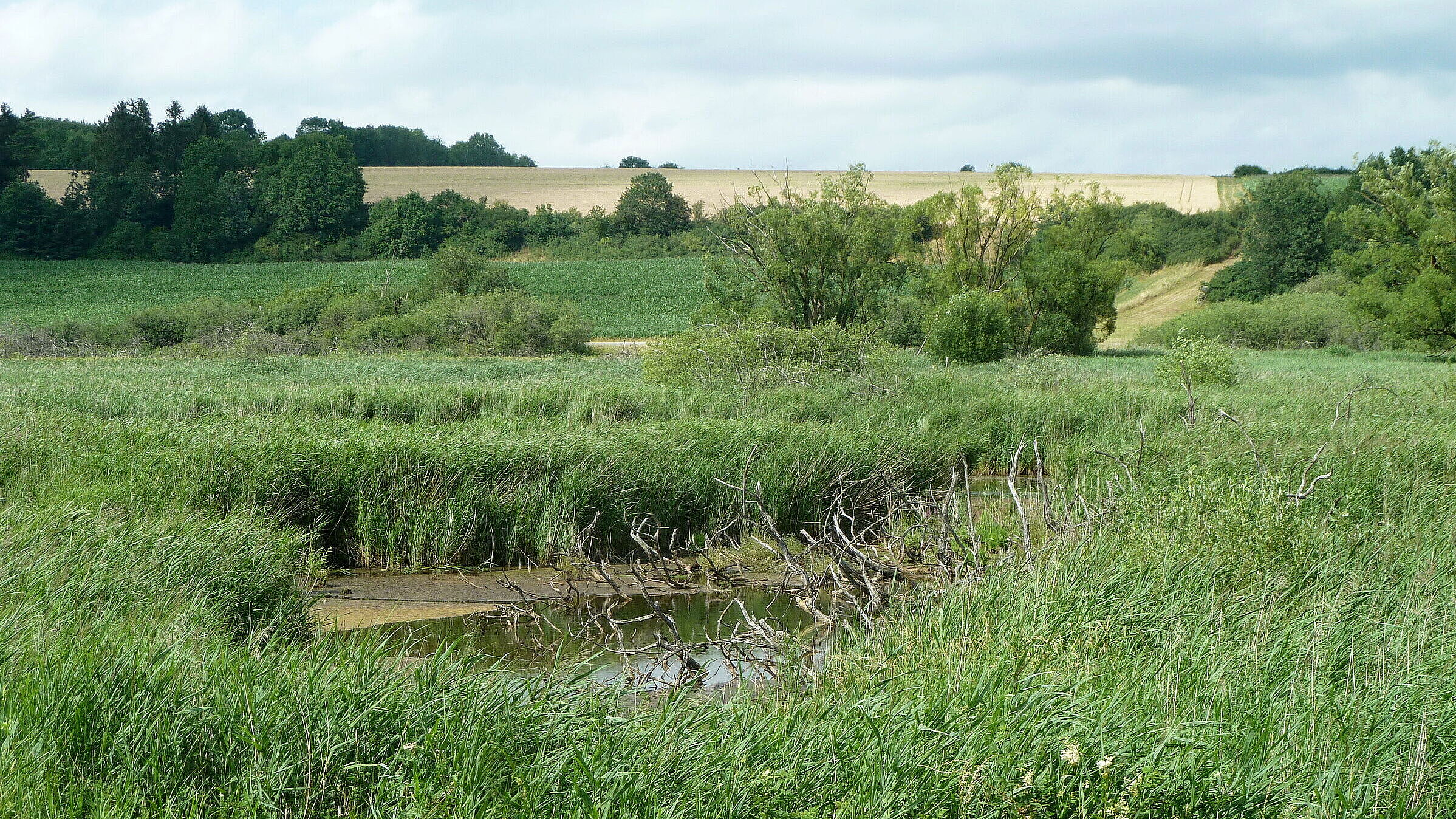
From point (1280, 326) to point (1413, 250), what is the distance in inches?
391

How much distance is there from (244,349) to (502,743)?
25.0 metres

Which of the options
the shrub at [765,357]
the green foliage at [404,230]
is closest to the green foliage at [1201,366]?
the shrub at [765,357]

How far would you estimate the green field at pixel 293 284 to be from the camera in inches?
1790

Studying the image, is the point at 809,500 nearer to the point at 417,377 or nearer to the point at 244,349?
the point at 417,377

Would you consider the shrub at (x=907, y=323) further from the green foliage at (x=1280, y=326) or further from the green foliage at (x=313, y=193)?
the green foliage at (x=313, y=193)

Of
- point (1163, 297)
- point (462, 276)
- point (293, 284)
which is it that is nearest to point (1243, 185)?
point (1163, 297)

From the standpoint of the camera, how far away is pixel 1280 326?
37750mm

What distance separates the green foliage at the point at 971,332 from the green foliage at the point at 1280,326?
1333 centimetres

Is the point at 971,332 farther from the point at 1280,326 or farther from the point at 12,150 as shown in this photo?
the point at 12,150

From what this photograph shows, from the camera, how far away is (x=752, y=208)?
24.6 m

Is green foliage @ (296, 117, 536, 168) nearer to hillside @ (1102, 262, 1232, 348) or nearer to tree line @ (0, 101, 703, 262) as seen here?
tree line @ (0, 101, 703, 262)

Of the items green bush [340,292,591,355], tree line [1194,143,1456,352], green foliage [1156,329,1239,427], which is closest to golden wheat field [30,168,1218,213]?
tree line [1194,143,1456,352]

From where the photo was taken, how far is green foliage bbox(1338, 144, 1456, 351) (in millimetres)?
26844

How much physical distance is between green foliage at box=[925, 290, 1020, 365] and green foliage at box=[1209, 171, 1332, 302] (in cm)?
2847
